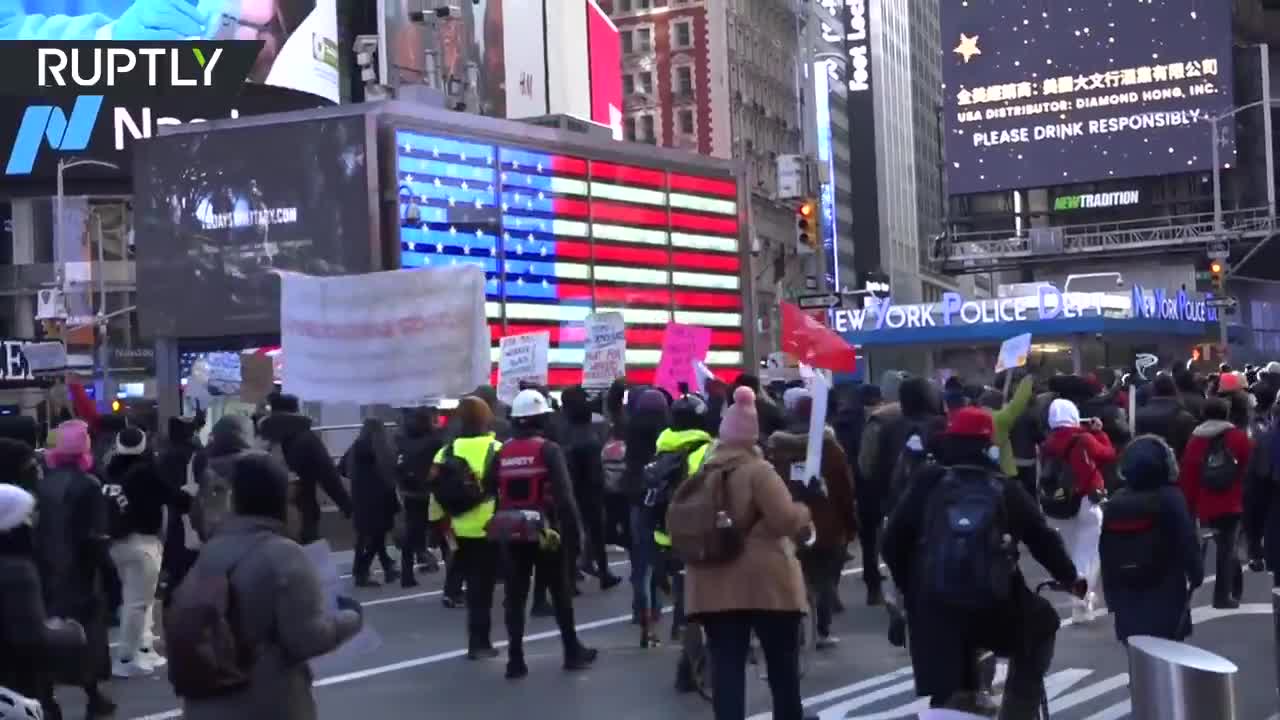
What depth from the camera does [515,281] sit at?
25516 mm

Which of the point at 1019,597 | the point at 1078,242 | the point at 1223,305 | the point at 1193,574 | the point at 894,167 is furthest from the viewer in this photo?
the point at 894,167

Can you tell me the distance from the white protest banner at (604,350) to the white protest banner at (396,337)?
14.6ft

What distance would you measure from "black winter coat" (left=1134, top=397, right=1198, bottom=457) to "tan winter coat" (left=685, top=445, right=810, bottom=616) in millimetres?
7422

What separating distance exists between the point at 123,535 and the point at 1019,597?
720 centimetres

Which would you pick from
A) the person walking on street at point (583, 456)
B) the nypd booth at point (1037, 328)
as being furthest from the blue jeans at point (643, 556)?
the nypd booth at point (1037, 328)

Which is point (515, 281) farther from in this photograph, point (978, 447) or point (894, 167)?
point (894, 167)

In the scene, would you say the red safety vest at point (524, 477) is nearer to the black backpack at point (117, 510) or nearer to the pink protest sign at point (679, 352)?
the black backpack at point (117, 510)

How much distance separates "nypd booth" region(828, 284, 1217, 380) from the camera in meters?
62.4

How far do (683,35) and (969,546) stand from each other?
281ft

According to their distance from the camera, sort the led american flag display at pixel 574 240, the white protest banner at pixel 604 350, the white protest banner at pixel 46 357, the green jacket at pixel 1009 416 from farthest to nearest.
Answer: the white protest banner at pixel 46 357 → the led american flag display at pixel 574 240 → the white protest banner at pixel 604 350 → the green jacket at pixel 1009 416

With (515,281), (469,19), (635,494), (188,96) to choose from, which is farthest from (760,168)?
(635,494)

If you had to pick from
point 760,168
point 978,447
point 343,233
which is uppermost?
point 760,168

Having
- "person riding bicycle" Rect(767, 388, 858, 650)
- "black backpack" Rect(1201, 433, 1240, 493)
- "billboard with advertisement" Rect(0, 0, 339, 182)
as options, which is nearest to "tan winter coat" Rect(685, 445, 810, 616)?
"person riding bicycle" Rect(767, 388, 858, 650)

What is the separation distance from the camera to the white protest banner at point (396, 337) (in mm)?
17500
